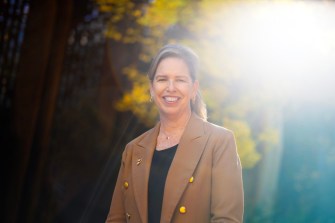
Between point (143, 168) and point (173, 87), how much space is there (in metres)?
0.38

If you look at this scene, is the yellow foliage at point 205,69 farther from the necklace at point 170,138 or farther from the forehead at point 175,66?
the forehead at point 175,66

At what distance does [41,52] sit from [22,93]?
0.45m

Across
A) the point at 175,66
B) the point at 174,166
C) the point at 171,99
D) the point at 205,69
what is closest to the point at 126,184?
the point at 174,166

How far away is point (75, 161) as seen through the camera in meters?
4.22

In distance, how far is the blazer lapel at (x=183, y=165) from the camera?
173cm

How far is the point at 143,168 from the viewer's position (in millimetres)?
1865

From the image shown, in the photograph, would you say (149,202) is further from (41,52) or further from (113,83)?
(41,52)

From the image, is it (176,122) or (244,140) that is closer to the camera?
(176,122)

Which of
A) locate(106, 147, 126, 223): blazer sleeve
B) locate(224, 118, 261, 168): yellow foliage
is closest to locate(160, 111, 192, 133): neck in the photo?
locate(106, 147, 126, 223): blazer sleeve

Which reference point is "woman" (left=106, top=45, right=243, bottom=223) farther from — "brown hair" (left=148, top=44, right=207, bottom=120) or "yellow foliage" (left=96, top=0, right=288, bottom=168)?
"yellow foliage" (left=96, top=0, right=288, bottom=168)

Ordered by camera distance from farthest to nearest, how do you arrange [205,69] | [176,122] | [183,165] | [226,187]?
[205,69]
[176,122]
[183,165]
[226,187]

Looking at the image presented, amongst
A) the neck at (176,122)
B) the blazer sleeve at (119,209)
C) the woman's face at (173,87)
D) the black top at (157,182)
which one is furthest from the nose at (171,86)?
the blazer sleeve at (119,209)

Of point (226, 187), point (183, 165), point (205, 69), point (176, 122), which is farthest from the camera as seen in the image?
point (205, 69)

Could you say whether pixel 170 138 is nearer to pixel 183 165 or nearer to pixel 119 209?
pixel 183 165
